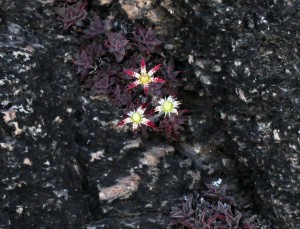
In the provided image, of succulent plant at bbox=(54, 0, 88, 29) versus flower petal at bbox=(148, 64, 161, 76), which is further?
succulent plant at bbox=(54, 0, 88, 29)

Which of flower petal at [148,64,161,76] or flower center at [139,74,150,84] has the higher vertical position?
flower petal at [148,64,161,76]

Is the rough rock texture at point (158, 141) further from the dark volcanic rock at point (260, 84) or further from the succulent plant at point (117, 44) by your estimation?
the succulent plant at point (117, 44)

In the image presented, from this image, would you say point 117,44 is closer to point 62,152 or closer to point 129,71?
point 129,71

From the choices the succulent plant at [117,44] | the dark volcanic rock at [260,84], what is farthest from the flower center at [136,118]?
the dark volcanic rock at [260,84]

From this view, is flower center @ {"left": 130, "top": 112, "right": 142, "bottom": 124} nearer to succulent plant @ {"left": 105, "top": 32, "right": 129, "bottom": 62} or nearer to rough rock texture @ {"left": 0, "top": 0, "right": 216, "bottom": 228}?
rough rock texture @ {"left": 0, "top": 0, "right": 216, "bottom": 228}

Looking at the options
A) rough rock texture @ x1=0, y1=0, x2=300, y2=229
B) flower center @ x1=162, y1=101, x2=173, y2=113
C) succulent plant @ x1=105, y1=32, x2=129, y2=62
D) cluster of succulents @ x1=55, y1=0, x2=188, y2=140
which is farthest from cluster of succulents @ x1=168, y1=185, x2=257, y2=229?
succulent plant @ x1=105, y1=32, x2=129, y2=62

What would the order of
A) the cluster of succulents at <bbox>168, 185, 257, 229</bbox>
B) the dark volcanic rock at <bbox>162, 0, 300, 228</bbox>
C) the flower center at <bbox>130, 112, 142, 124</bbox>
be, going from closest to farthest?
1. the dark volcanic rock at <bbox>162, 0, 300, 228</bbox>
2. the cluster of succulents at <bbox>168, 185, 257, 229</bbox>
3. the flower center at <bbox>130, 112, 142, 124</bbox>

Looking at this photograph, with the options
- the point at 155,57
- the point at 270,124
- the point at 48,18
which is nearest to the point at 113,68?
the point at 155,57

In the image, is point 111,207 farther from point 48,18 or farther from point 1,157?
point 48,18
